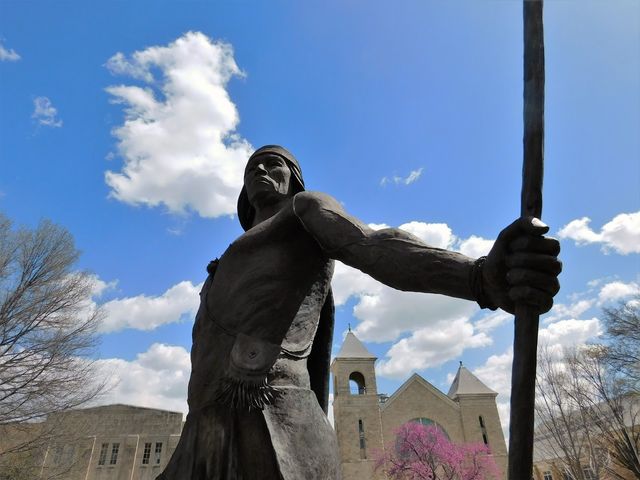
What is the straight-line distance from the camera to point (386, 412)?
3853 centimetres

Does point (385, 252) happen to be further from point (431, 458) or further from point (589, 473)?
point (431, 458)

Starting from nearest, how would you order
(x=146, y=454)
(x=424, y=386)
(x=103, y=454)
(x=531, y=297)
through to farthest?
(x=531, y=297)
(x=103, y=454)
(x=146, y=454)
(x=424, y=386)

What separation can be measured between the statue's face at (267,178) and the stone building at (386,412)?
118ft

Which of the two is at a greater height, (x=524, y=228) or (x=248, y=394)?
(x=524, y=228)

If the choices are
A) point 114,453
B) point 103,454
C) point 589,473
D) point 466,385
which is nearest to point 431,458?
point 589,473

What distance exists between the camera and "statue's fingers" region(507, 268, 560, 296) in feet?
3.72

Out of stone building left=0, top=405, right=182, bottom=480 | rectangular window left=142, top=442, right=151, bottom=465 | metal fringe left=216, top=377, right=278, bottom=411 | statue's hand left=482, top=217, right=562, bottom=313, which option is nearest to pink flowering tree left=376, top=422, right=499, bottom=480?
stone building left=0, top=405, right=182, bottom=480

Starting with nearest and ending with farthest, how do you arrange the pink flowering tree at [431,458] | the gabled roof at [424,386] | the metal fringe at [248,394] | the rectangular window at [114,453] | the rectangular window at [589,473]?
the metal fringe at [248,394] < the rectangular window at [589,473] < the rectangular window at [114,453] < the pink flowering tree at [431,458] < the gabled roof at [424,386]

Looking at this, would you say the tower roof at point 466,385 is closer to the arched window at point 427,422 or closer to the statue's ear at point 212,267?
the arched window at point 427,422

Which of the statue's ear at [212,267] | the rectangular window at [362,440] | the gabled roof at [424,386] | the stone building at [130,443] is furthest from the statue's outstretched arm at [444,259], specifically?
the gabled roof at [424,386]

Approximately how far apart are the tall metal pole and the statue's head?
131 centimetres

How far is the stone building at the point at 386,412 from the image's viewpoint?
117 feet

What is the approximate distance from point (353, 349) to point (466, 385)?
12.0 m

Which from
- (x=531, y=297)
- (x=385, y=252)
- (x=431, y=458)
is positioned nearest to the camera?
(x=531, y=297)
